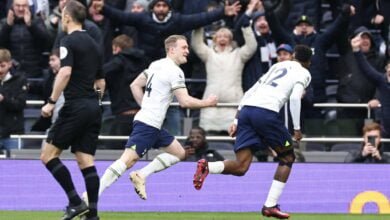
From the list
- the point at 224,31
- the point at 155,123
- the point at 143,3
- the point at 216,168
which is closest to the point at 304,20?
A: the point at 224,31

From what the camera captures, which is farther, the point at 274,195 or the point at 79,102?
the point at 274,195

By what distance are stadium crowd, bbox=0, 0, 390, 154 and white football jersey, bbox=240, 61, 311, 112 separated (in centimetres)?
338

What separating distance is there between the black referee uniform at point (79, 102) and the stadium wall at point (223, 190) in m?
3.60

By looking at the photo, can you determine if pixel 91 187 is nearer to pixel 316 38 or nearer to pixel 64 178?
pixel 64 178

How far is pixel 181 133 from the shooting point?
19.0 m

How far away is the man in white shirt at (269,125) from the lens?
1455cm

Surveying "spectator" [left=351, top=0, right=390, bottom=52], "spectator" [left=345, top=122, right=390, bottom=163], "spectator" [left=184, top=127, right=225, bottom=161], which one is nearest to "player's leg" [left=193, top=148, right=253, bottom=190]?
"spectator" [left=184, top=127, right=225, bottom=161]

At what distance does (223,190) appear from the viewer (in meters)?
17.1

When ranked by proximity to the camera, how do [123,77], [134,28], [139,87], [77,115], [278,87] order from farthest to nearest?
[134,28]
[123,77]
[139,87]
[278,87]
[77,115]

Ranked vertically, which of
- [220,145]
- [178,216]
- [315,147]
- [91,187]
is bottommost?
[315,147]

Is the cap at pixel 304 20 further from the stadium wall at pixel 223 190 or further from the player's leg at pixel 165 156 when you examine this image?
the player's leg at pixel 165 156

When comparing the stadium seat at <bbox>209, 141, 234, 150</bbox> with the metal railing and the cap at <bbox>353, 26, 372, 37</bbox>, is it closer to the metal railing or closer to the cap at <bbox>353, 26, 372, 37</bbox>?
the metal railing

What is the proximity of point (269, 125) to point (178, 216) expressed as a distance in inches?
71.4

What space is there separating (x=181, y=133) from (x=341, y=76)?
2.81 metres
